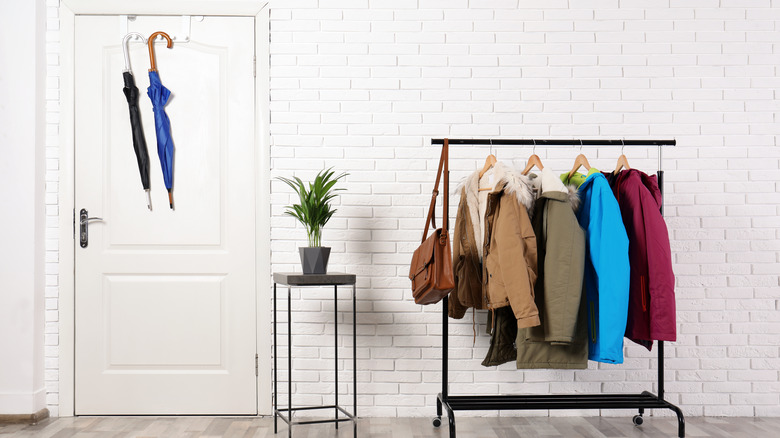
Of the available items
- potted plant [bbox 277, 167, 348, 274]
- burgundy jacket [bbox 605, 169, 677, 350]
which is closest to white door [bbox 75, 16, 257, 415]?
potted plant [bbox 277, 167, 348, 274]

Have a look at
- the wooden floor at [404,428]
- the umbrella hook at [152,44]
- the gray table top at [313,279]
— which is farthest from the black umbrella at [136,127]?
the wooden floor at [404,428]

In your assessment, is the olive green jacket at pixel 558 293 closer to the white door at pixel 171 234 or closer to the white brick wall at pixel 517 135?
the white brick wall at pixel 517 135

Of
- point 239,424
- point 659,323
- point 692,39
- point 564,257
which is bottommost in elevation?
point 239,424

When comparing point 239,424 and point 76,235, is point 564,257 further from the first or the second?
point 76,235

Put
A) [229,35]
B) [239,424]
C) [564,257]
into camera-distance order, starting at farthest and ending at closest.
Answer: [229,35] → [239,424] → [564,257]

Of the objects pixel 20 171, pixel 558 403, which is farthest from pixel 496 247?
pixel 20 171

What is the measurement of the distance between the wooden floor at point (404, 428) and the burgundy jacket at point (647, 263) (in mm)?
589

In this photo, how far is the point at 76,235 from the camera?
127 inches

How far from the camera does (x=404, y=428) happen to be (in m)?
3.00

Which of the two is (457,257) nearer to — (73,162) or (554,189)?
(554,189)

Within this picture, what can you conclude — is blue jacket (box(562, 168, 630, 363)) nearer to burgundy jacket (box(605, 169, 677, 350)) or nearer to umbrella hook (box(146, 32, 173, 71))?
burgundy jacket (box(605, 169, 677, 350))

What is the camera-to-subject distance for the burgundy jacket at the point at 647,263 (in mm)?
2562

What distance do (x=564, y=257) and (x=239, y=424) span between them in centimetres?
176

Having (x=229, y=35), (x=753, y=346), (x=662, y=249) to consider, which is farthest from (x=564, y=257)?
(x=229, y=35)
